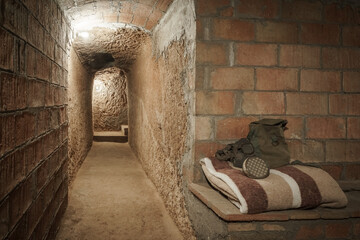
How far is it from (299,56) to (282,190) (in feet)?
2.95

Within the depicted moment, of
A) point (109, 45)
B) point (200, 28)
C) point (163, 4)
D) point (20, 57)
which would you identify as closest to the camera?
point (20, 57)

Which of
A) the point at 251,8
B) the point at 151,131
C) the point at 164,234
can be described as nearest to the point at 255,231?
the point at 164,234

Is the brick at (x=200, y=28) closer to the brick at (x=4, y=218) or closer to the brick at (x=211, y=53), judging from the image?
the brick at (x=211, y=53)

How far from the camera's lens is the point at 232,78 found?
1.65 meters

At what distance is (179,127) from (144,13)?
3.48 feet

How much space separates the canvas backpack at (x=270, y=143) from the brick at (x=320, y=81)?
1.21 ft

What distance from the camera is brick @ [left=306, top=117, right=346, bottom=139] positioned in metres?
1.71

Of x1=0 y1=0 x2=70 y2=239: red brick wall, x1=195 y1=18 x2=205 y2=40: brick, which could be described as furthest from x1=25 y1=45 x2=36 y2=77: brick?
x1=195 y1=18 x2=205 y2=40: brick

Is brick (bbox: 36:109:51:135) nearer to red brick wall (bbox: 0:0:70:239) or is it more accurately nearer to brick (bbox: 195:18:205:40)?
red brick wall (bbox: 0:0:70:239)

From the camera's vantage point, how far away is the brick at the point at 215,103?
63.8 inches

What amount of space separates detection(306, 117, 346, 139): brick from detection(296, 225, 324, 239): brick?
0.61 meters

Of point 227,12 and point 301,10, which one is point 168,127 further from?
point 301,10

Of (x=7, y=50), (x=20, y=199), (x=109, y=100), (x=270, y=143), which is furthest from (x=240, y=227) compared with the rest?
(x=109, y=100)

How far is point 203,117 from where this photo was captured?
163 cm
